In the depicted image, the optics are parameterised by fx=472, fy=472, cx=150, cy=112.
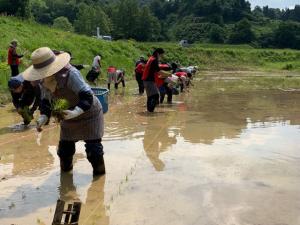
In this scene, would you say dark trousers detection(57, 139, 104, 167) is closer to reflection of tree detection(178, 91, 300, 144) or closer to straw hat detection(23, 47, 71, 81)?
straw hat detection(23, 47, 71, 81)

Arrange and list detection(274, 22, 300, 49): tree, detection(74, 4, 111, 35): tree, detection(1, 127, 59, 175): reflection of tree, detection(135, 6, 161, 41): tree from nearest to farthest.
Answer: detection(1, 127, 59, 175): reflection of tree
detection(274, 22, 300, 49): tree
detection(135, 6, 161, 41): tree
detection(74, 4, 111, 35): tree

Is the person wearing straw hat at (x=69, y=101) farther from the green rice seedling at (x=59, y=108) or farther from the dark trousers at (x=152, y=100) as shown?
the dark trousers at (x=152, y=100)

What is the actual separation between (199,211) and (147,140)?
393 centimetres

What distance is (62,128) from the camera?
6098mm

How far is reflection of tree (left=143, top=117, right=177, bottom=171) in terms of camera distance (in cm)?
746

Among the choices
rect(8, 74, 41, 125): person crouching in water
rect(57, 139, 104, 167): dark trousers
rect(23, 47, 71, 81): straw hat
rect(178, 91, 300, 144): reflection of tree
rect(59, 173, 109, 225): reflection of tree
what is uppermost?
rect(23, 47, 71, 81): straw hat

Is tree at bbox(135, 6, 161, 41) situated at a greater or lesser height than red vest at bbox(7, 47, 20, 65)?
greater

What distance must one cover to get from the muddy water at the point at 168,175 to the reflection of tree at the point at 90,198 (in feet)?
0.04

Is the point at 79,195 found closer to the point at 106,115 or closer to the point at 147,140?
the point at 147,140

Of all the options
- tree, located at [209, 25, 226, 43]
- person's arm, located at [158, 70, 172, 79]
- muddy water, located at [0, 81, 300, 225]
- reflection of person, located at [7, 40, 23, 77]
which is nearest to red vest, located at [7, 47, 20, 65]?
reflection of person, located at [7, 40, 23, 77]

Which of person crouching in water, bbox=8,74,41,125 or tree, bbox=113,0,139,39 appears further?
tree, bbox=113,0,139,39

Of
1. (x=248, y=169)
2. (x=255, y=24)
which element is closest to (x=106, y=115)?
(x=248, y=169)

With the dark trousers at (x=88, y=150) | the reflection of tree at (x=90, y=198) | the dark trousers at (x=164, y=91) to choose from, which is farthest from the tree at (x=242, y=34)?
the reflection of tree at (x=90, y=198)

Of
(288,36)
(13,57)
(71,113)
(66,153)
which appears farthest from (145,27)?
(71,113)
